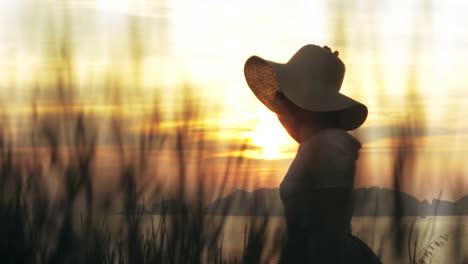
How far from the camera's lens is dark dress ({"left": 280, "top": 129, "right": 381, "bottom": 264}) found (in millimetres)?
2598

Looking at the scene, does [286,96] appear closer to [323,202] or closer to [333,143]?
[333,143]

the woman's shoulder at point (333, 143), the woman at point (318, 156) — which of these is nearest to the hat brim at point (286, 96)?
the woman at point (318, 156)

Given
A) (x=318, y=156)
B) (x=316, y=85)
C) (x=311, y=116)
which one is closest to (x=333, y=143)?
(x=318, y=156)

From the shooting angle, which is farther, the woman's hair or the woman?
the woman's hair

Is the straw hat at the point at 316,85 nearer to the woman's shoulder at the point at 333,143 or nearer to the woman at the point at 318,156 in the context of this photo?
the woman at the point at 318,156

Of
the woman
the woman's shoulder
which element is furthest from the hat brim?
the woman's shoulder

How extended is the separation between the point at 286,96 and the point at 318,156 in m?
0.31

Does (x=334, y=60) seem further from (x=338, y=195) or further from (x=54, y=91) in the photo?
(x=54, y=91)

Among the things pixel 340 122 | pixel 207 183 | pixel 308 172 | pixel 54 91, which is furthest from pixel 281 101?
pixel 54 91

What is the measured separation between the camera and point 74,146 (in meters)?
2.51

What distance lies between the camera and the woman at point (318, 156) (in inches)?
103

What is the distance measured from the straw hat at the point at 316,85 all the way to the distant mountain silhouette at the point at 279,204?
1.16 feet

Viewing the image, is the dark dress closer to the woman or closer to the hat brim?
the woman

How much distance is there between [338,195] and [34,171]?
89 centimetres
